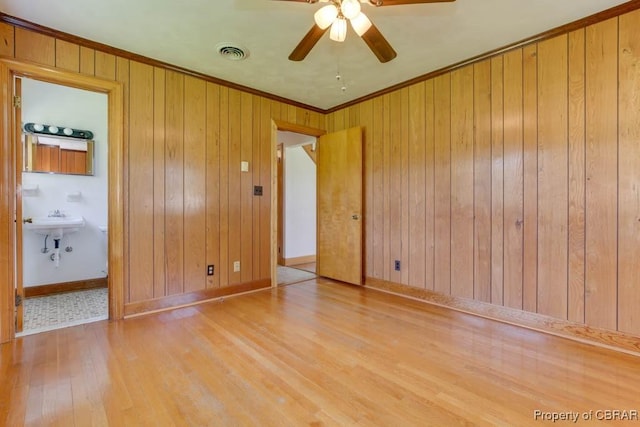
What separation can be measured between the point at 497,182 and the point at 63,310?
13.7ft

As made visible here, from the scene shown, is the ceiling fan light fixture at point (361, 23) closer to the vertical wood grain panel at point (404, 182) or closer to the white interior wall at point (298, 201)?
the vertical wood grain panel at point (404, 182)

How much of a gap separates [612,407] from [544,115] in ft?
6.52

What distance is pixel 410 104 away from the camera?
3211 mm

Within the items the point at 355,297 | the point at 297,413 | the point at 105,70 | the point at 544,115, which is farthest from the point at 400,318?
the point at 105,70

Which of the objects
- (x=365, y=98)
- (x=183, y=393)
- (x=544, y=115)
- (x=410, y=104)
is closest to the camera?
(x=183, y=393)

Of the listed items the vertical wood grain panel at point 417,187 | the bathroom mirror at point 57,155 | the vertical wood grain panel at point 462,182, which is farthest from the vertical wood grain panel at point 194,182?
the vertical wood grain panel at point 462,182

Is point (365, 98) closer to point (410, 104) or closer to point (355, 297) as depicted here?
point (410, 104)

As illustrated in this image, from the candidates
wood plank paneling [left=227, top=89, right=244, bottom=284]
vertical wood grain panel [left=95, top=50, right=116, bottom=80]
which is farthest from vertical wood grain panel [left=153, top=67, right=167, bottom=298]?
wood plank paneling [left=227, top=89, right=244, bottom=284]

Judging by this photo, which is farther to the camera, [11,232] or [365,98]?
[365,98]

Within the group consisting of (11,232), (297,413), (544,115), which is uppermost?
(544,115)

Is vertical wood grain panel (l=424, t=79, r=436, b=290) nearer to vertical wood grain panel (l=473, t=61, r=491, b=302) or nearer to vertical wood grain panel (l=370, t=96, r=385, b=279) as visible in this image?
vertical wood grain panel (l=473, t=61, r=491, b=302)

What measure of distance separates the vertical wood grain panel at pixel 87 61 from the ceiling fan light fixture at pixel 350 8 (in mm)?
2195

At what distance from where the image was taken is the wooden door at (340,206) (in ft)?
12.0

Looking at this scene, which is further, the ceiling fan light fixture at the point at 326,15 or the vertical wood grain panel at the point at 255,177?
the vertical wood grain panel at the point at 255,177
